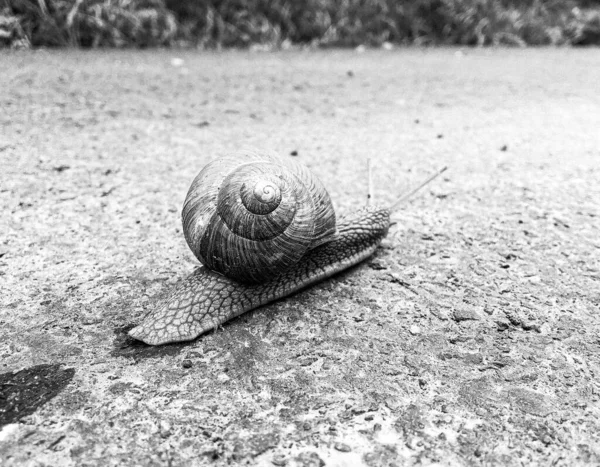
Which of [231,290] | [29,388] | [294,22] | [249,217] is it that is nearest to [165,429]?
[29,388]

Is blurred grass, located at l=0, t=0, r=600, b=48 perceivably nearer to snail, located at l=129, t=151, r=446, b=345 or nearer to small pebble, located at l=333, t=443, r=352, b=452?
snail, located at l=129, t=151, r=446, b=345

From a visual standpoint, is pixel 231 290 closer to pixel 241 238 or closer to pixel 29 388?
pixel 241 238

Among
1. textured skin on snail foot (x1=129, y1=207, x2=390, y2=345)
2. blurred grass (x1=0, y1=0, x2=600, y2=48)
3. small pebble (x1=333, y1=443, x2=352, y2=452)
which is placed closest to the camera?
small pebble (x1=333, y1=443, x2=352, y2=452)

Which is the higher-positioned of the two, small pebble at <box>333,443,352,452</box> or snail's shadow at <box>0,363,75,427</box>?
small pebble at <box>333,443,352,452</box>

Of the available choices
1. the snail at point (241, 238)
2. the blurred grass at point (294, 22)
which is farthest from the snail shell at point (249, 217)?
the blurred grass at point (294, 22)

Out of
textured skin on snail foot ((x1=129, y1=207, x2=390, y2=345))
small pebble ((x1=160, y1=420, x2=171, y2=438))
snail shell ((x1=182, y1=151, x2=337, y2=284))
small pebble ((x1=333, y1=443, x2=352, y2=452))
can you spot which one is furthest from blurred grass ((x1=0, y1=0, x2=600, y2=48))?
small pebble ((x1=333, y1=443, x2=352, y2=452))

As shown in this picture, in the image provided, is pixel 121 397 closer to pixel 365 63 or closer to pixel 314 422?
pixel 314 422

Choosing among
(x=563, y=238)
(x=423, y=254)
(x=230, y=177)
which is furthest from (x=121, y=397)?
(x=563, y=238)
